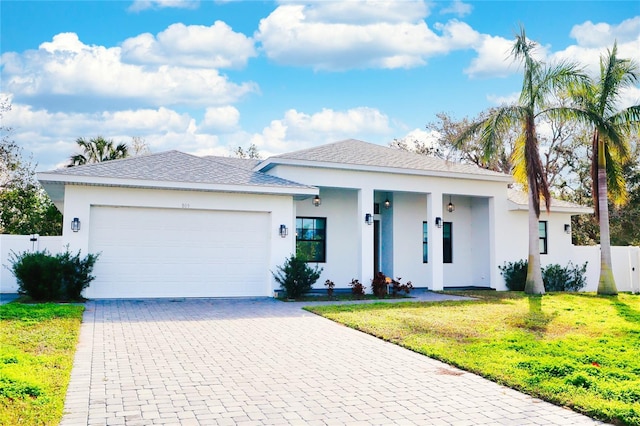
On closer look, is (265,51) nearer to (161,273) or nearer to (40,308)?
(161,273)

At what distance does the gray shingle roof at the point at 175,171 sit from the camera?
1288 centimetres

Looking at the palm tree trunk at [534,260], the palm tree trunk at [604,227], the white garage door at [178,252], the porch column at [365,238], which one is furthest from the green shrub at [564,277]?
the white garage door at [178,252]

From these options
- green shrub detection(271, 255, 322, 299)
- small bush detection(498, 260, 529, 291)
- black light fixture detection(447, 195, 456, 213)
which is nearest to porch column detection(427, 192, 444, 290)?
black light fixture detection(447, 195, 456, 213)

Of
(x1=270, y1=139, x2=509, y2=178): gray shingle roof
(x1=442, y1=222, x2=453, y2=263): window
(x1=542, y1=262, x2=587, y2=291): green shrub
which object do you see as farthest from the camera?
(x1=442, y1=222, x2=453, y2=263): window

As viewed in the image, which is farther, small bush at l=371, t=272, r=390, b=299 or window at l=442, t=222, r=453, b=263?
window at l=442, t=222, r=453, b=263

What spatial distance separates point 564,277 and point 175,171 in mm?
13562

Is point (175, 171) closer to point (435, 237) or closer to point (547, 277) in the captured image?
point (435, 237)

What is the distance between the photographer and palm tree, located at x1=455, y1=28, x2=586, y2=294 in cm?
1440

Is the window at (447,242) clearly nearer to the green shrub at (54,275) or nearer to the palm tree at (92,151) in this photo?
the green shrub at (54,275)

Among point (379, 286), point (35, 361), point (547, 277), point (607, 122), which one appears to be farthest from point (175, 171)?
→ point (547, 277)

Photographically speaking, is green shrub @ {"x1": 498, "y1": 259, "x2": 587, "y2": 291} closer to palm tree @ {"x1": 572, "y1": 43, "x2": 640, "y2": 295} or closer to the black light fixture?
palm tree @ {"x1": 572, "y1": 43, "x2": 640, "y2": 295}

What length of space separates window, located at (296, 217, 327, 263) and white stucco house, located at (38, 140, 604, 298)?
3cm

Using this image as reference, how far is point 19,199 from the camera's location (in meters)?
24.6

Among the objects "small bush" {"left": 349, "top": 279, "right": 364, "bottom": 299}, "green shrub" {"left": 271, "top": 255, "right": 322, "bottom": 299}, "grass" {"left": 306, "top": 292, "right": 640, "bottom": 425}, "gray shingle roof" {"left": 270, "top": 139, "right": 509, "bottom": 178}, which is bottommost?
"grass" {"left": 306, "top": 292, "right": 640, "bottom": 425}
